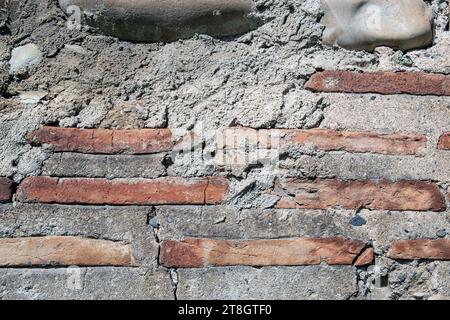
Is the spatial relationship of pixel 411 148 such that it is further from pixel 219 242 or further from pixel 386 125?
pixel 219 242

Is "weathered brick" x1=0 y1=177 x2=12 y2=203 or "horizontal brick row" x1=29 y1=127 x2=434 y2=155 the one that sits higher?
"horizontal brick row" x1=29 y1=127 x2=434 y2=155

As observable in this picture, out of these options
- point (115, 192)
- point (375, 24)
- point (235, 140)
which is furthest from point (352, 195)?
point (115, 192)

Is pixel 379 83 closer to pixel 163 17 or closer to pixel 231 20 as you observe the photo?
pixel 231 20

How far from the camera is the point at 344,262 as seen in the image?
1.38 metres

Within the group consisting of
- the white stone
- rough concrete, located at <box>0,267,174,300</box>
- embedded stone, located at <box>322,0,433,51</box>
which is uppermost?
embedded stone, located at <box>322,0,433,51</box>

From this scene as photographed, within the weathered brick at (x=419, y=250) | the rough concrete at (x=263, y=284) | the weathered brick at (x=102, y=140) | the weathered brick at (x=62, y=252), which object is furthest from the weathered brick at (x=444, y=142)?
the weathered brick at (x=62, y=252)

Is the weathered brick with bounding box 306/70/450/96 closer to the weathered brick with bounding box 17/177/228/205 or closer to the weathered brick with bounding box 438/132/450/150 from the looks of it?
the weathered brick with bounding box 438/132/450/150

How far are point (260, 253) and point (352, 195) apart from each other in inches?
10.0

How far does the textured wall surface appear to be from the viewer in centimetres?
136

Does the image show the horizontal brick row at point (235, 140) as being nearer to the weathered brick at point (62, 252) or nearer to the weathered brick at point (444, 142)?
the weathered brick at point (444, 142)

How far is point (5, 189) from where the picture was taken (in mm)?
1389

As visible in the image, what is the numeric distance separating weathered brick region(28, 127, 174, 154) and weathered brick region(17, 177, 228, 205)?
0.24 ft

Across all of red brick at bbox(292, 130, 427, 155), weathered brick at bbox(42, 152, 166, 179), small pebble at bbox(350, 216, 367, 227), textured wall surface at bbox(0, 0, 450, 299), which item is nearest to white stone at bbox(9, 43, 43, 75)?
textured wall surface at bbox(0, 0, 450, 299)

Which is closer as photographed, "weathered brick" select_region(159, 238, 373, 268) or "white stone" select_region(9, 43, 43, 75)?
"weathered brick" select_region(159, 238, 373, 268)
